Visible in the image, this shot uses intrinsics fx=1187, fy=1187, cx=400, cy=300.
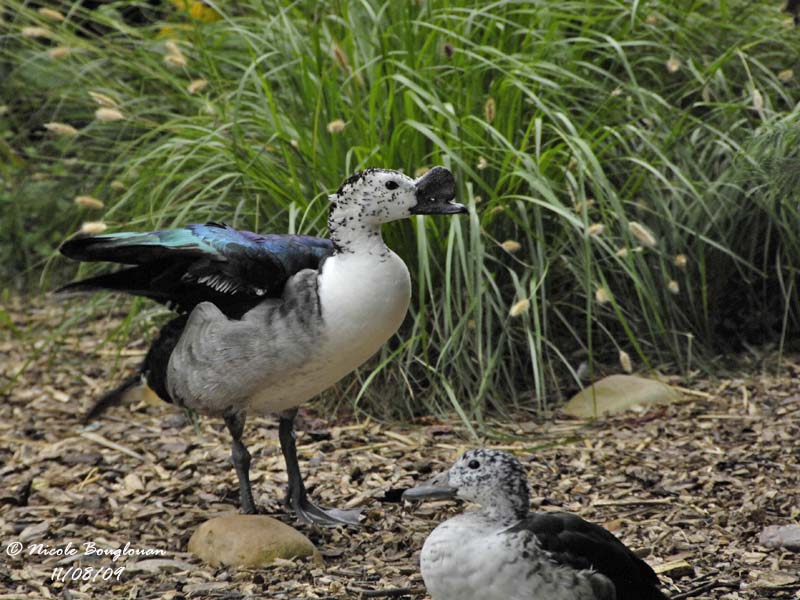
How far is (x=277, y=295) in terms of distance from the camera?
3629mm

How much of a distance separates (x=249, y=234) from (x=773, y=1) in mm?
3434

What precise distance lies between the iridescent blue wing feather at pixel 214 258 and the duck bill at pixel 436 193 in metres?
0.36

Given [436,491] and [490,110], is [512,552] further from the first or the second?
[490,110]

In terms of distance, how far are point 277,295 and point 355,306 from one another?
0.31 metres

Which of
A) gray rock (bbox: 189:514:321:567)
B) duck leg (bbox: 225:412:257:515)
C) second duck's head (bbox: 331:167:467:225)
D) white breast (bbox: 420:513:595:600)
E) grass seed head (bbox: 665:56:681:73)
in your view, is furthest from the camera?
grass seed head (bbox: 665:56:681:73)

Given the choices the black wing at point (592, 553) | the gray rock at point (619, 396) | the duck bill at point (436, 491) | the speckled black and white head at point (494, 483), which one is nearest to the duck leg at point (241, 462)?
the duck bill at point (436, 491)

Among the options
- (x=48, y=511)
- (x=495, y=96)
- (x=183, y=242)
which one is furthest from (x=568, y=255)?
(x=48, y=511)

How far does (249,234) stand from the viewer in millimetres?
3740

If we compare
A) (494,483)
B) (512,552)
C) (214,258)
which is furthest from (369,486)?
(512,552)

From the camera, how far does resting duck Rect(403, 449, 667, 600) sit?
2.60 meters

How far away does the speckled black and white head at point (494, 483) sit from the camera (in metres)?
2.74

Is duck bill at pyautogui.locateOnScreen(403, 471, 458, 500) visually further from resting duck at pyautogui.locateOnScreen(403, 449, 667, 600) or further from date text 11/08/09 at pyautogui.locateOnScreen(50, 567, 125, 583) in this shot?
date text 11/08/09 at pyautogui.locateOnScreen(50, 567, 125, 583)

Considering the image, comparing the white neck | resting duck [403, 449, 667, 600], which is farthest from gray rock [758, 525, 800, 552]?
the white neck
